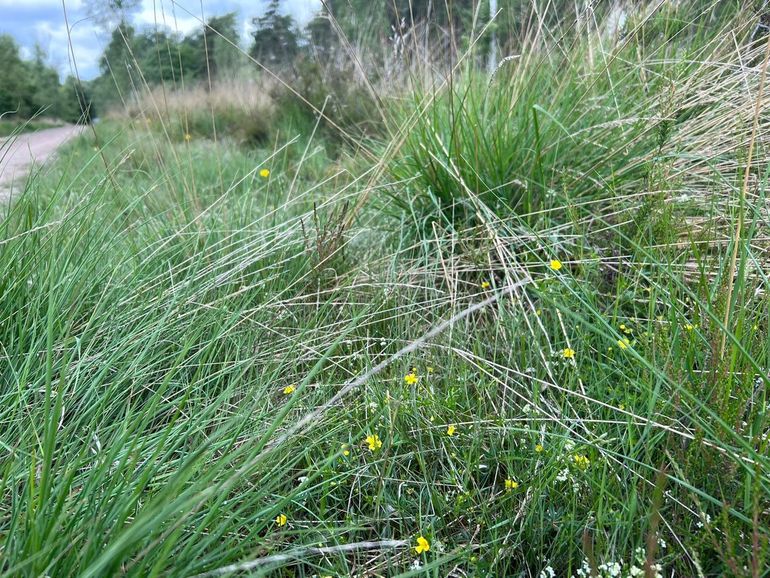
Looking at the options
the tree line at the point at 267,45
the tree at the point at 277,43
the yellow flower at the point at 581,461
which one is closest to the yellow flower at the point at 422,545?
the yellow flower at the point at 581,461

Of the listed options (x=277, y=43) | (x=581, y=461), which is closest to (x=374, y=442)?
(x=581, y=461)

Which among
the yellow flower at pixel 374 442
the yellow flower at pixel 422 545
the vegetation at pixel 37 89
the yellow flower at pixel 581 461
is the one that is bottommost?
the yellow flower at pixel 422 545

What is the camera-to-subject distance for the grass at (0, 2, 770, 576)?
810mm

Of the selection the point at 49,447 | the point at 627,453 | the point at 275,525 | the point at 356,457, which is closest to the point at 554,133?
the point at 627,453

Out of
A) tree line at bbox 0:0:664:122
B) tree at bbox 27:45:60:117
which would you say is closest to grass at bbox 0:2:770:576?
tree line at bbox 0:0:664:122

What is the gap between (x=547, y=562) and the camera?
91 centimetres

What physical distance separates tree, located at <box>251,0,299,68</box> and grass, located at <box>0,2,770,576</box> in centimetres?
335

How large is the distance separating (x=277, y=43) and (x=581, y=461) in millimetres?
6241

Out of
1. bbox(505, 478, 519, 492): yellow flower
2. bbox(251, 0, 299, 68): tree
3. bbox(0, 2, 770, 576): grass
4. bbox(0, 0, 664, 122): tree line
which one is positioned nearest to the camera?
bbox(0, 2, 770, 576): grass

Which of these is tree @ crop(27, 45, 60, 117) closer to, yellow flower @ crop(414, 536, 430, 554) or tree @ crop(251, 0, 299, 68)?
tree @ crop(251, 0, 299, 68)

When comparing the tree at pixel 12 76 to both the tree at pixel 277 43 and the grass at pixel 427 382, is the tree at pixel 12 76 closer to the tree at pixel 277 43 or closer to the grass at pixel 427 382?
the grass at pixel 427 382

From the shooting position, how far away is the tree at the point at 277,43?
484cm

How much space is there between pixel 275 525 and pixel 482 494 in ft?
1.27

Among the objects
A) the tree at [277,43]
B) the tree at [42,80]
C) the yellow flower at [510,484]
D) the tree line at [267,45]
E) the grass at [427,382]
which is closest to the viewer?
the grass at [427,382]
